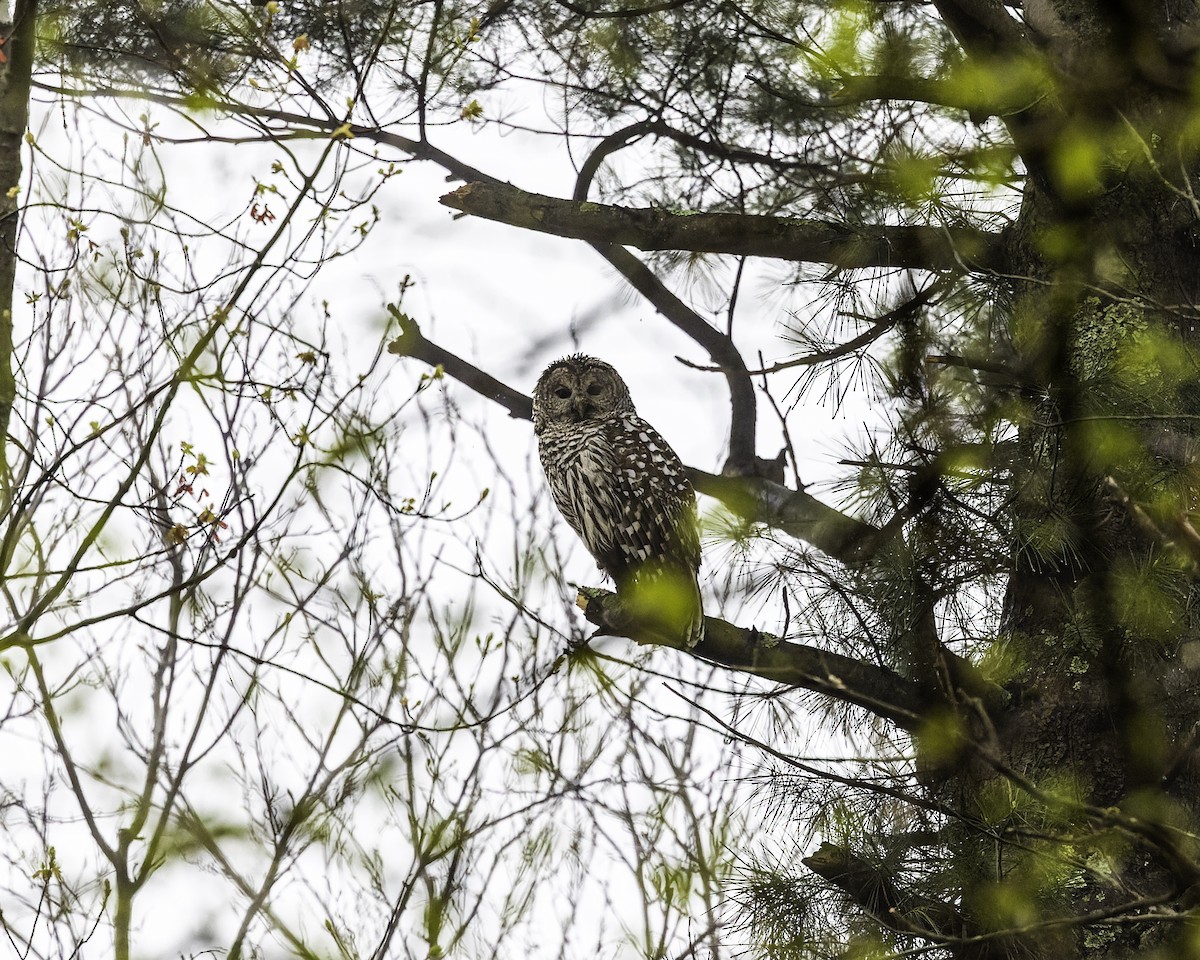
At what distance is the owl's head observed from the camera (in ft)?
16.0

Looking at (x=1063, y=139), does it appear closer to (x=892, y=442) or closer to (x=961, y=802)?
(x=892, y=442)

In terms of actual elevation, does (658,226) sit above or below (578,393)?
below

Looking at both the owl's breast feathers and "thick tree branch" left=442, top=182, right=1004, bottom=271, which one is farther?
the owl's breast feathers

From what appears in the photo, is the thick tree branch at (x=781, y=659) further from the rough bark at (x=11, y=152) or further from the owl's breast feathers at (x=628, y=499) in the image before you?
the rough bark at (x=11, y=152)

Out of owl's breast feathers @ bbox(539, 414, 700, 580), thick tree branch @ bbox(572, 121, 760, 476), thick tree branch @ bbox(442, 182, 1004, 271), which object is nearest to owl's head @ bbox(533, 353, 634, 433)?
owl's breast feathers @ bbox(539, 414, 700, 580)

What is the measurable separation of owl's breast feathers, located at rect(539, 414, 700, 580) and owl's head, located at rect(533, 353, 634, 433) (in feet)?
0.77

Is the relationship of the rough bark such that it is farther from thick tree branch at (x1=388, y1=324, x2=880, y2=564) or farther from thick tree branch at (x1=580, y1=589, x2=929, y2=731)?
thick tree branch at (x1=580, y1=589, x2=929, y2=731)

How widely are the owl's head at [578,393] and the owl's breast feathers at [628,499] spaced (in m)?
0.23

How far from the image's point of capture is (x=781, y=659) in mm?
2865

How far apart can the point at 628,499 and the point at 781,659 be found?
161cm

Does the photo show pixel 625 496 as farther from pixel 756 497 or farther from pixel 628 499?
pixel 756 497

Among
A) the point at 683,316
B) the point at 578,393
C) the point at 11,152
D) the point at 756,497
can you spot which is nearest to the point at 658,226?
the point at 756,497

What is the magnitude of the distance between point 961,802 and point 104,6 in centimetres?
371

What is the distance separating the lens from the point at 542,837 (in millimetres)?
5125
